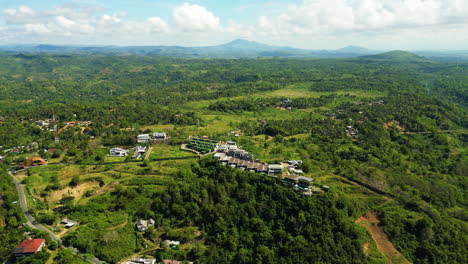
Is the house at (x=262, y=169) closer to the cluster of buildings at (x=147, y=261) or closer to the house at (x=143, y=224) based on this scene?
the cluster of buildings at (x=147, y=261)

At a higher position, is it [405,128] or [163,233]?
[405,128]

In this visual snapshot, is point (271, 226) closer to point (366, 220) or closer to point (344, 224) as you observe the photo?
point (344, 224)

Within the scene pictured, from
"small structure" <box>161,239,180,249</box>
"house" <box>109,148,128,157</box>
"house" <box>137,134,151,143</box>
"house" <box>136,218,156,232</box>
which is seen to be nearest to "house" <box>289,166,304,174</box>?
"small structure" <box>161,239,180,249</box>

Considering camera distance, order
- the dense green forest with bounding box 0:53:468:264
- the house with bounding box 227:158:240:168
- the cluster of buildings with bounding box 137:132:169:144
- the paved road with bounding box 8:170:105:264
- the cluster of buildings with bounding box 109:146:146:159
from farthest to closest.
→ the cluster of buildings with bounding box 137:132:169:144 < the cluster of buildings with bounding box 109:146:146:159 < the house with bounding box 227:158:240:168 < the dense green forest with bounding box 0:53:468:264 < the paved road with bounding box 8:170:105:264

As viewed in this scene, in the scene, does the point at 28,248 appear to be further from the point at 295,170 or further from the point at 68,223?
the point at 295,170

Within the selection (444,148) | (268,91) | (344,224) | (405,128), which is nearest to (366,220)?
(344,224)

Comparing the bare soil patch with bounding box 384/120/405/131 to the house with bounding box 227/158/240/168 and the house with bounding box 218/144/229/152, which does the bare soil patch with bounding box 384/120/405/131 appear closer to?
the house with bounding box 218/144/229/152
